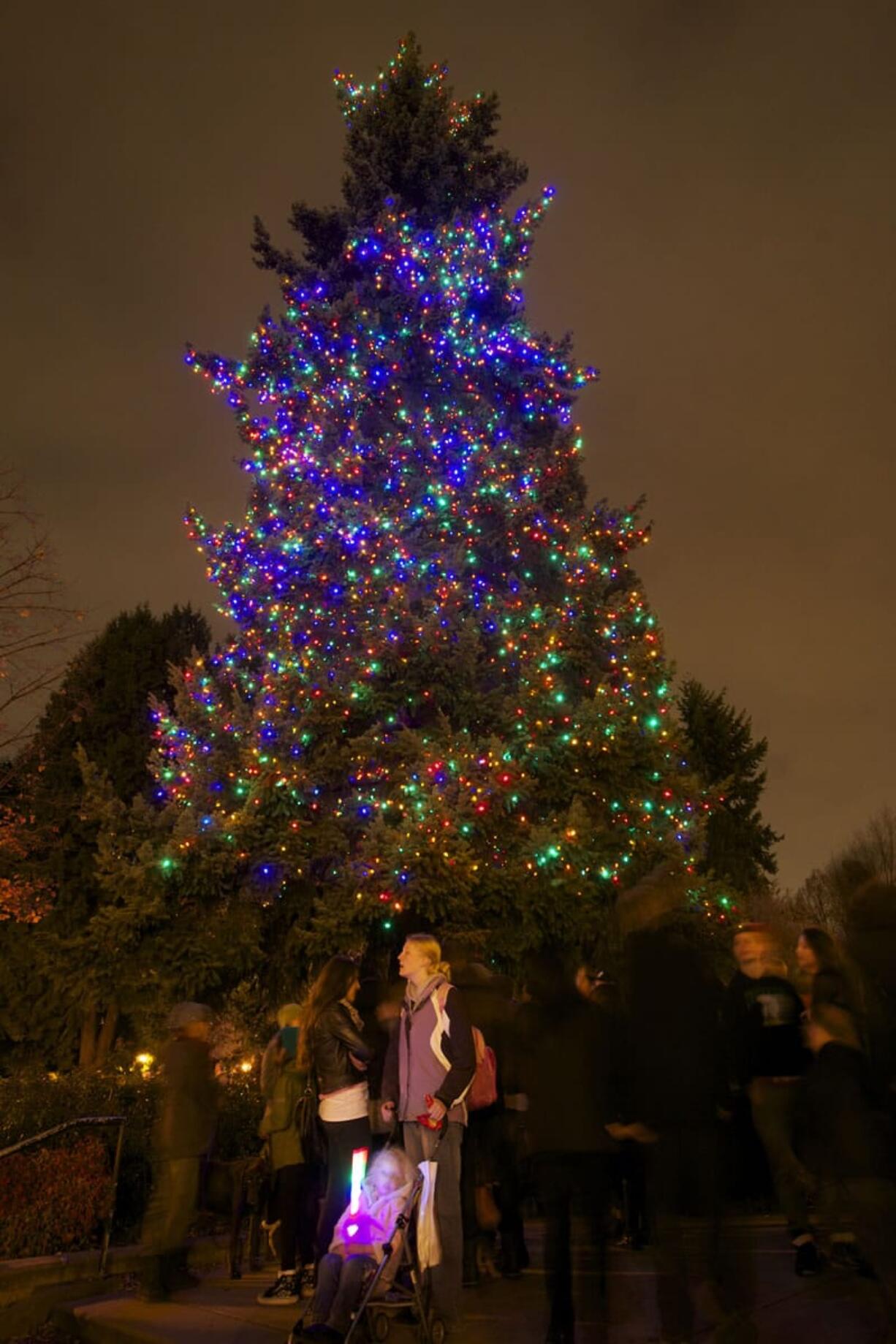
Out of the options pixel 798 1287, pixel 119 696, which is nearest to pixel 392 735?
pixel 798 1287

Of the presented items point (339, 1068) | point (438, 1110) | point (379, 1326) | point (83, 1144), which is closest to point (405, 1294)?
point (379, 1326)

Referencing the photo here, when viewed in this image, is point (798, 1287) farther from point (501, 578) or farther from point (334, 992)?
point (501, 578)

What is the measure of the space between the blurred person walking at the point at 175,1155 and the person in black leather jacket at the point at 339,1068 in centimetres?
88

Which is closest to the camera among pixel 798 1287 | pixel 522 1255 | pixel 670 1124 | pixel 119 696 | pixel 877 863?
pixel 670 1124

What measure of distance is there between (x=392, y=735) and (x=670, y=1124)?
9856 millimetres

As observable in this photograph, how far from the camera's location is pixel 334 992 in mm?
6215

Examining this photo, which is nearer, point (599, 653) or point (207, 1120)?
point (207, 1120)

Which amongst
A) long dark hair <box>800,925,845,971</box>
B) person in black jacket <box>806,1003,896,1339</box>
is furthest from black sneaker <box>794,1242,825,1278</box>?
long dark hair <box>800,925,845,971</box>

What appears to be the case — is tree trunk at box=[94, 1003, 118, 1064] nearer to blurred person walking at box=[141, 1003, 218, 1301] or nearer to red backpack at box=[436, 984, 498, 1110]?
blurred person walking at box=[141, 1003, 218, 1301]

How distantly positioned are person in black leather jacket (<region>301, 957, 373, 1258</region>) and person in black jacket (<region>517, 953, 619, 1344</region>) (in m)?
1.51

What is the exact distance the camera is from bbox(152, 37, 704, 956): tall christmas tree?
41.6 ft

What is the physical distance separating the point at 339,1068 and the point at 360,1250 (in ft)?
4.27

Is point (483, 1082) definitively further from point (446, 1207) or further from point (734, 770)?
point (734, 770)

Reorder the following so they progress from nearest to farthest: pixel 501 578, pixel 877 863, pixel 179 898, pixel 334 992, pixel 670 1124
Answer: pixel 670 1124
pixel 334 992
pixel 179 898
pixel 501 578
pixel 877 863
